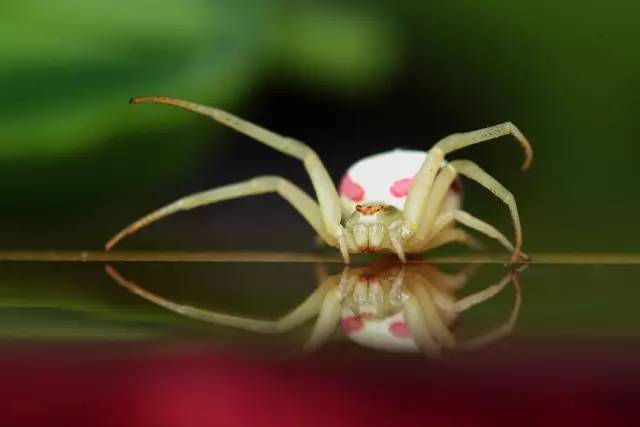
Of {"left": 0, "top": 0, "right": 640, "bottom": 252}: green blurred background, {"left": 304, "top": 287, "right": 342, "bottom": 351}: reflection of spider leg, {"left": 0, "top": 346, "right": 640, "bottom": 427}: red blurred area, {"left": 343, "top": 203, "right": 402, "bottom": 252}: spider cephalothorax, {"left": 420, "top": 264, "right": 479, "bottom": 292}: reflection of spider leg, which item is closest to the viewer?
{"left": 0, "top": 346, "right": 640, "bottom": 427}: red blurred area

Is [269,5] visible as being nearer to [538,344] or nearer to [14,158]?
[14,158]

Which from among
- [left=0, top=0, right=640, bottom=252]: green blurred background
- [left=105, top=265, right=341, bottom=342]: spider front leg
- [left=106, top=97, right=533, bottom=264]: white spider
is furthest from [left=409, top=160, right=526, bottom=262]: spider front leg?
[left=0, top=0, right=640, bottom=252]: green blurred background

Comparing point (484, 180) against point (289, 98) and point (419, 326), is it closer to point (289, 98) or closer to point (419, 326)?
point (419, 326)

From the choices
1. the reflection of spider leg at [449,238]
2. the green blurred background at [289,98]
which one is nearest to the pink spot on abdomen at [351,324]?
the reflection of spider leg at [449,238]

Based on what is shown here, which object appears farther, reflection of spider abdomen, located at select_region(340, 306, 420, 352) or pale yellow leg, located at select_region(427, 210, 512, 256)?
pale yellow leg, located at select_region(427, 210, 512, 256)

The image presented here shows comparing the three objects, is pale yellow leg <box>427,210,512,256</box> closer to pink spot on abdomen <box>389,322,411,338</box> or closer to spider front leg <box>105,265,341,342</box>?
spider front leg <box>105,265,341,342</box>

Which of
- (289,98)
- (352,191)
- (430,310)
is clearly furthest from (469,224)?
(289,98)

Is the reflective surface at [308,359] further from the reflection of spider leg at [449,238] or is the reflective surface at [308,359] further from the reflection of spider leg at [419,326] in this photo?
the reflection of spider leg at [449,238]
